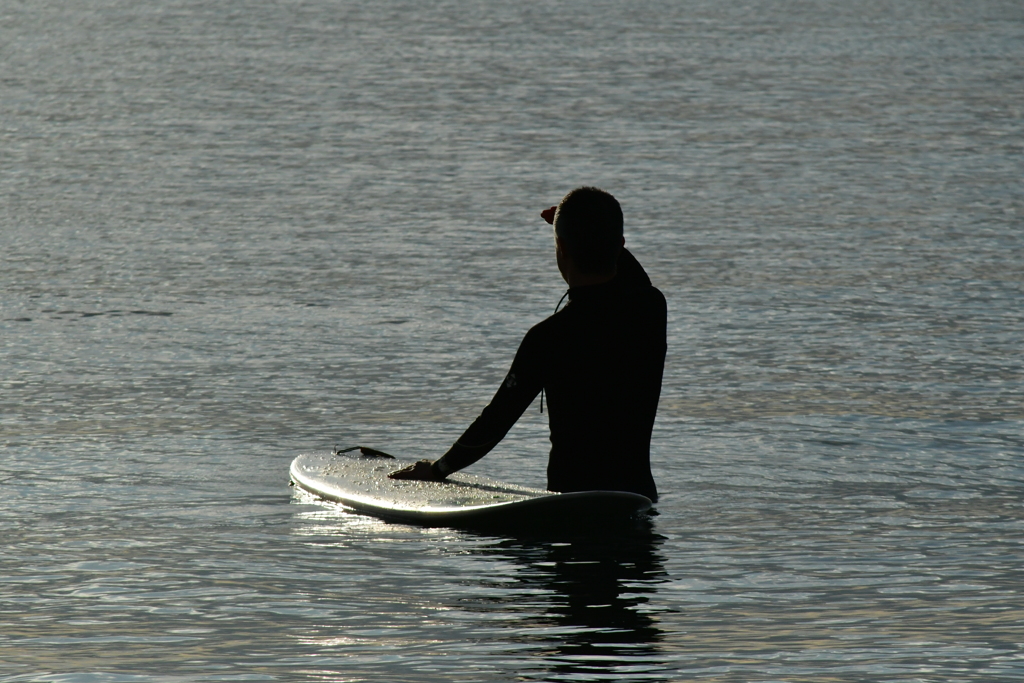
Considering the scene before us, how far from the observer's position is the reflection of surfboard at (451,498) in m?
7.80

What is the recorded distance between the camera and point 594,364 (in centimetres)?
780

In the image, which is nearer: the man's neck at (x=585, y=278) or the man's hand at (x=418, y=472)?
the man's neck at (x=585, y=278)

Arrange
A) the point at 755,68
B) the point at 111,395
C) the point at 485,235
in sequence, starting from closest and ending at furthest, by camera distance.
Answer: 1. the point at 111,395
2. the point at 485,235
3. the point at 755,68

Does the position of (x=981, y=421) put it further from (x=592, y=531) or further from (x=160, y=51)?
(x=160, y=51)

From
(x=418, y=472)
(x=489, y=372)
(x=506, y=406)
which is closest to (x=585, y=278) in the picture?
(x=506, y=406)

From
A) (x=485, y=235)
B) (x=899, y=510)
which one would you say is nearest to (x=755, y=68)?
(x=485, y=235)

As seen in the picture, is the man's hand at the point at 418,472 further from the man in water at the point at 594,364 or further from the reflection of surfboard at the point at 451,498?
the man in water at the point at 594,364

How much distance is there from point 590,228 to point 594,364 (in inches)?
25.0

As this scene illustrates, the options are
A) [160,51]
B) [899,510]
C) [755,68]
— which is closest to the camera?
[899,510]

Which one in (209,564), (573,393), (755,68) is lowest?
(209,564)

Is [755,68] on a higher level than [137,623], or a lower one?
higher

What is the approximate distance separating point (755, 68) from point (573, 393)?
26.8 metres

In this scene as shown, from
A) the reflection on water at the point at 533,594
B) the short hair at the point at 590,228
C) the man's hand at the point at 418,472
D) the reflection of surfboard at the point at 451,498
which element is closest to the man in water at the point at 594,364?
the short hair at the point at 590,228

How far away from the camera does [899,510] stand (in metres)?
8.51
